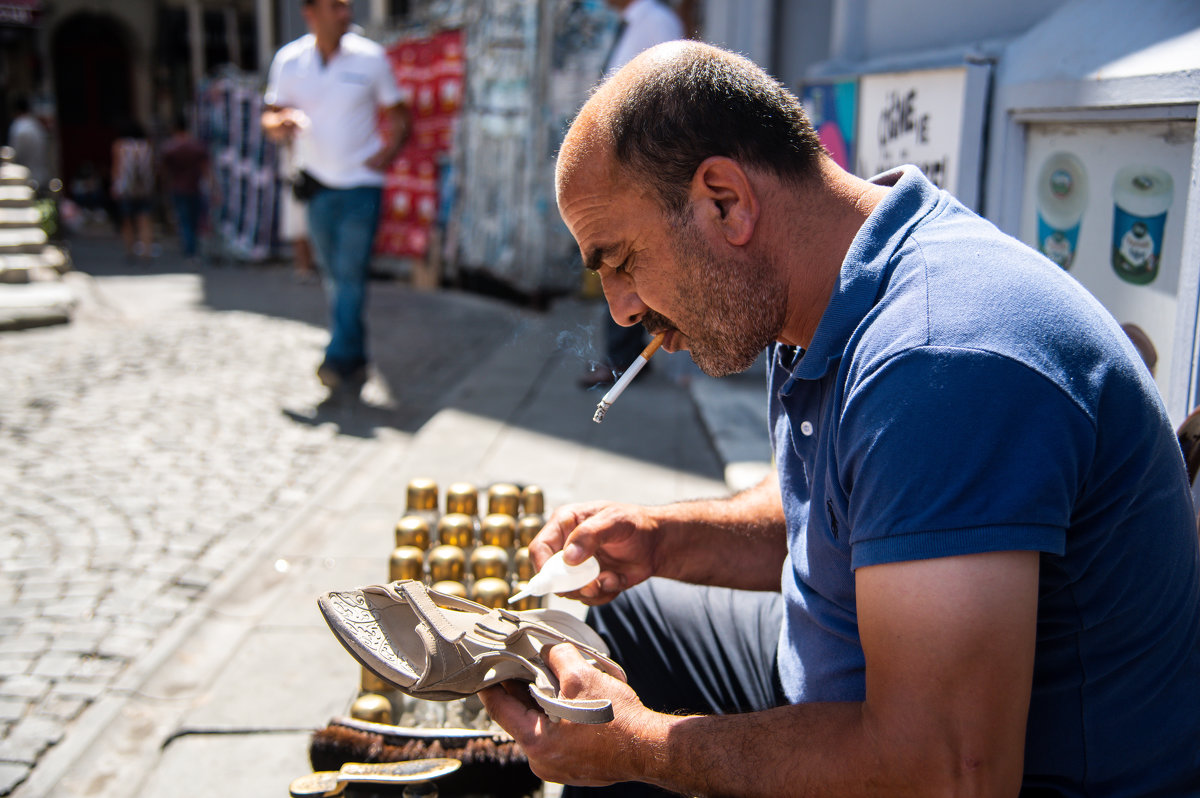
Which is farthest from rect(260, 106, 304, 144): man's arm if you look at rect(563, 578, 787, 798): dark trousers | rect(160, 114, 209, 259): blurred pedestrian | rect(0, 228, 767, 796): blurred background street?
rect(160, 114, 209, 259): blurred pedestrian

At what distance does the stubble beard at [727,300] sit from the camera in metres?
1.45

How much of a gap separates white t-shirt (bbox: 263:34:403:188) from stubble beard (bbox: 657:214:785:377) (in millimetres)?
4230

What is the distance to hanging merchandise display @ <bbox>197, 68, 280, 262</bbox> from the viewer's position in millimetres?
12852

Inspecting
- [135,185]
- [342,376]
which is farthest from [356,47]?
[135,185]

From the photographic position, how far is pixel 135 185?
13.1 metres

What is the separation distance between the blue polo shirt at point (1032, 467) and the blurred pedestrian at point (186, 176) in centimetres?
1303

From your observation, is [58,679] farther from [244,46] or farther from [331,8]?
[244,46]

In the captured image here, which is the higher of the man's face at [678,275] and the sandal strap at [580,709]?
the man's face at [678,275]

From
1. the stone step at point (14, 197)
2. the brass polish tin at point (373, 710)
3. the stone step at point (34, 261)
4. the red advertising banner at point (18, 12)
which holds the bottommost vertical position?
the brass polish tin at point (373, 710)

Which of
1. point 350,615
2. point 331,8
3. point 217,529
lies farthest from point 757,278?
point 331,8

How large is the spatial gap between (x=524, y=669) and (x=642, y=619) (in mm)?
442

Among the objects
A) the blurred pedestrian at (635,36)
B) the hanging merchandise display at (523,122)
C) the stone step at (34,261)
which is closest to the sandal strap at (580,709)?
the blurred pedestrian at (635,36)

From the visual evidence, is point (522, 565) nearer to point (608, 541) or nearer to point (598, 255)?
point (608, 541)

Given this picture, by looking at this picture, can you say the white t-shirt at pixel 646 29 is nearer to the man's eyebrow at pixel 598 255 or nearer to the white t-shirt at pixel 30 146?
the man's eyebrow at pixel 598 255
